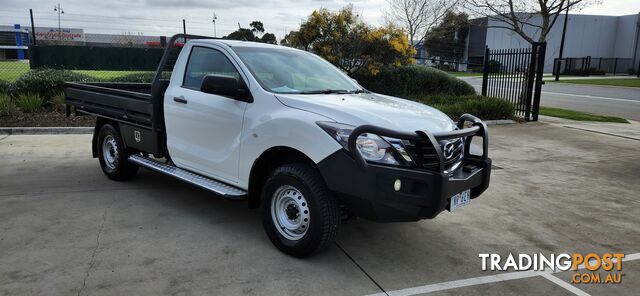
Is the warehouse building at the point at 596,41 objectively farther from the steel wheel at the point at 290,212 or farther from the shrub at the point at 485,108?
the steel wheel at the point at 290,212

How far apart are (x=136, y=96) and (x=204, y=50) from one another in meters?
1.08

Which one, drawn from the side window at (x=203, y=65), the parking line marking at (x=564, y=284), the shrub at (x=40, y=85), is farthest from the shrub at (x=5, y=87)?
the parking line marking at (x=564, y=284)

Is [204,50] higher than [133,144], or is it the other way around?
[204,50]

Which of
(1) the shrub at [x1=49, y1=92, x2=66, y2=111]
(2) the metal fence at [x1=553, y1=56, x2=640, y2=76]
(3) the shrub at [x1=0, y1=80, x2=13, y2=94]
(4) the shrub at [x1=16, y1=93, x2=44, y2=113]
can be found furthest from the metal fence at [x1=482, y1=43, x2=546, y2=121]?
(2) the metal fence at [x1=553, y1=56, x2=640, y2=76]

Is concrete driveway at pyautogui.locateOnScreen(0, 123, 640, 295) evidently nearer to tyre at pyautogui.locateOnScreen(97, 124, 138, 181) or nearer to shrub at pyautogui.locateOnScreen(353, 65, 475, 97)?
tyre at pyautogui.locateOnScreen(97, 124, 138, 181)

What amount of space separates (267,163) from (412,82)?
1186cm

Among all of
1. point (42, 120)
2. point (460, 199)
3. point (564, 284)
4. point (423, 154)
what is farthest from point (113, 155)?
point (564, 284)

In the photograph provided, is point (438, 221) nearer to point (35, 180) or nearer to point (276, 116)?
point (276, 116)

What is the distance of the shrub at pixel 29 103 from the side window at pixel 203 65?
7.76m

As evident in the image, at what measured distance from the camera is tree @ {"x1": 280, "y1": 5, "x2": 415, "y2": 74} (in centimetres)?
1421

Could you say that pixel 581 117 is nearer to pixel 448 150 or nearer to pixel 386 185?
pixel 448 150

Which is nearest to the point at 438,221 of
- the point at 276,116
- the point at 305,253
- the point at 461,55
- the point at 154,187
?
the point at 305,253

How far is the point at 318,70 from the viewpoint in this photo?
17.3 feet

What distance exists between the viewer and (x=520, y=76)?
45.5 ft
